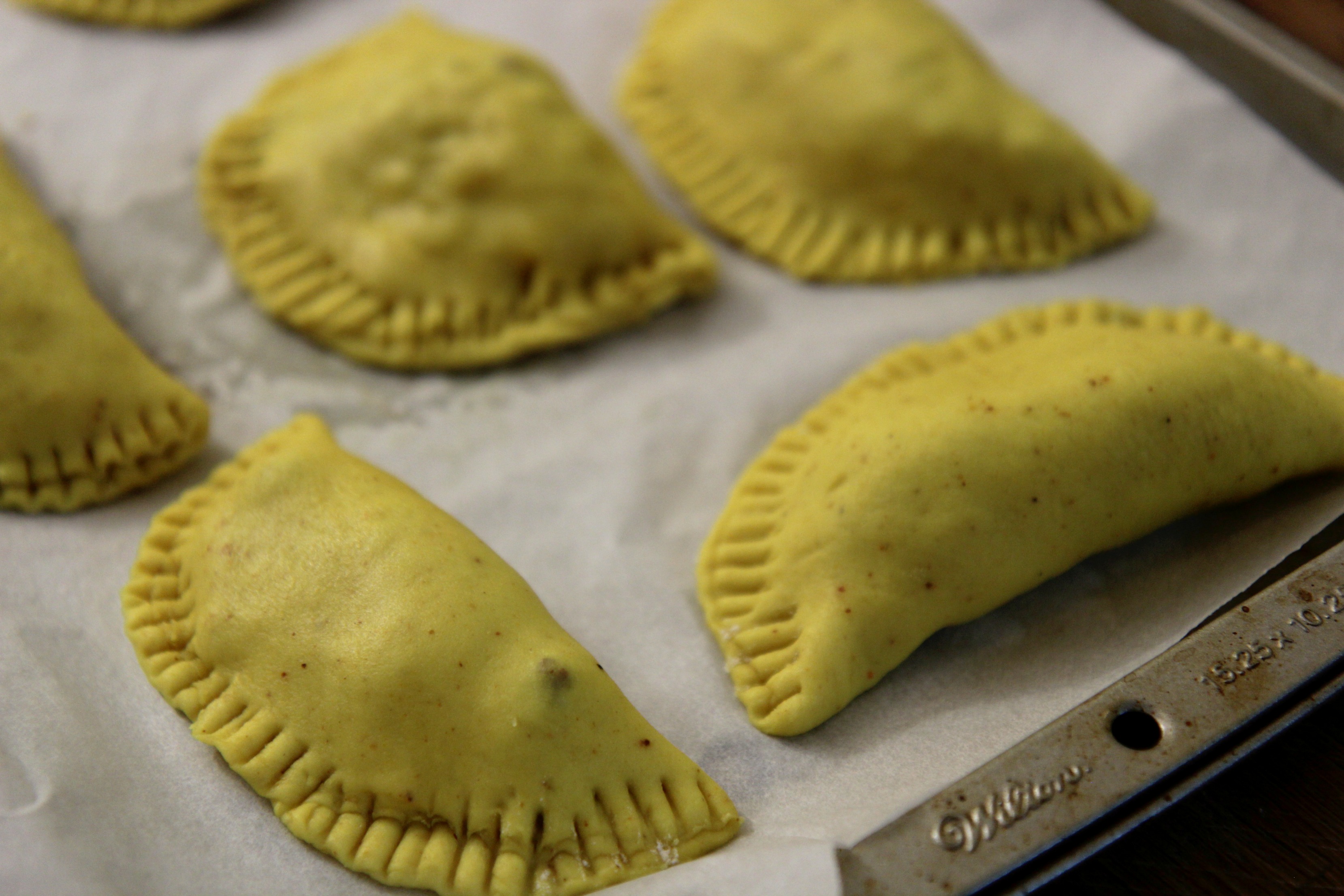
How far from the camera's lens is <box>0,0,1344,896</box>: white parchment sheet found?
1513 millimetres

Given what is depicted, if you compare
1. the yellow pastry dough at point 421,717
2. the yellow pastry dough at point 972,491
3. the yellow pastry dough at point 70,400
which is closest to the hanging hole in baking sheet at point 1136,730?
the yellow pastry dough at point 972,491

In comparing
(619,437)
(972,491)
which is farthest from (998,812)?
(619,437)

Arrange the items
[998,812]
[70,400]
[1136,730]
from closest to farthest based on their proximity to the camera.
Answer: [998,812] → [1136,730] → [70,400]

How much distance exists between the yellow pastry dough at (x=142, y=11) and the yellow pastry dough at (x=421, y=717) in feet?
4.96

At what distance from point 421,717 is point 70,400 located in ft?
2.65

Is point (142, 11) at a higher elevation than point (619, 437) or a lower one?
higher

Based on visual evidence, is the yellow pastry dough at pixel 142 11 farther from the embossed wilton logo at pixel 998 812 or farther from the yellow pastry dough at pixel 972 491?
the embossed wilton logo at pixel 998 812

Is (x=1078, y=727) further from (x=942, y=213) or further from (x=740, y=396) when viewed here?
(x=942, y=213)

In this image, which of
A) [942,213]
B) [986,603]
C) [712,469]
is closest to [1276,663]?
[986,603]

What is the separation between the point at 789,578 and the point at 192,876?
0.87 meters

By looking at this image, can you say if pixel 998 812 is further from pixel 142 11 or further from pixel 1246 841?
pixel 142 11

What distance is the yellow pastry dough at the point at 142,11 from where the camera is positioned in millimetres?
2600

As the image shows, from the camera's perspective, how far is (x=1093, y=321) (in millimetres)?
2084

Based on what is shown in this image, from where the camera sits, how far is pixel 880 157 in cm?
232
